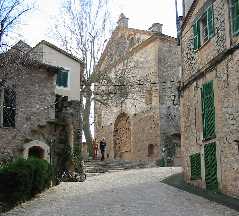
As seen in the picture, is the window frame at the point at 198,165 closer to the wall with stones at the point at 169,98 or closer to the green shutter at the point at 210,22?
the green shutter at the point at 210,22

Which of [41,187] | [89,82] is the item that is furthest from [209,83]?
[89,82]

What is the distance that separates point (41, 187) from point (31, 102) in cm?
624

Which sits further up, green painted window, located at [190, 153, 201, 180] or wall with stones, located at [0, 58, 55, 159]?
wall with stones, located at [0, 58, 55, 159]

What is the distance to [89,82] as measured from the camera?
30.7 m

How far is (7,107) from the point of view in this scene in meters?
20.4

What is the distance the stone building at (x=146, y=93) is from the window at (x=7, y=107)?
12034 millimetres

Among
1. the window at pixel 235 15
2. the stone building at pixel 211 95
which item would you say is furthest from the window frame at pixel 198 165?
the window at pixel 235 15

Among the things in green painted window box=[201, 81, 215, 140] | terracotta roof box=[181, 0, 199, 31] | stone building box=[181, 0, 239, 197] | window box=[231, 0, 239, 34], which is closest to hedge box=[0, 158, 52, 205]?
stone building box=[181, 0, 239, 197]

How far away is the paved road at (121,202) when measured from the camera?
11.5 metres

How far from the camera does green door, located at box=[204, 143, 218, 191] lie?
14312 mm

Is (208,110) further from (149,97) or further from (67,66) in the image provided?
(149,97)

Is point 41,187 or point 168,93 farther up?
point 168,93

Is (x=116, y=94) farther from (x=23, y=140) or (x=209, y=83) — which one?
(x=209, y=83)

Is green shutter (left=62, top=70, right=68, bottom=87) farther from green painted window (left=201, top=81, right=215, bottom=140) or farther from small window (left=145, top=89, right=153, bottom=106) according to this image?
green painted window (left=201, top=81, right=215, bottom=140)
